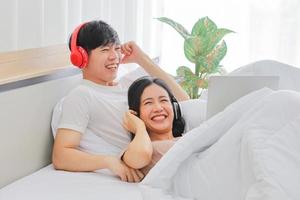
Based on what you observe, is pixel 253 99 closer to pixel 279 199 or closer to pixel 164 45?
pixel 279 199

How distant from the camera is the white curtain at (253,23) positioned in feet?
10.1

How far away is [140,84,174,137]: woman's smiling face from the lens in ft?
5.51

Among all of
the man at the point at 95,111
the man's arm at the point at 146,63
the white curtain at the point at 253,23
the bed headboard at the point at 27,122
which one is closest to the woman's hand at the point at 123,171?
the man at the point at 95,111

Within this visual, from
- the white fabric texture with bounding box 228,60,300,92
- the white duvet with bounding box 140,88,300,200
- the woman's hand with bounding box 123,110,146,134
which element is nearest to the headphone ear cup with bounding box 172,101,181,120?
the woman's hand with bounding box 123,110,146,134

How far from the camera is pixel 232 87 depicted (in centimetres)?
148

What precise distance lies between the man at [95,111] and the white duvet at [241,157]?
0.22 metres

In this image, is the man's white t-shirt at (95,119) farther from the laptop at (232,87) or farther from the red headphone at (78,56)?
the laptop at (232,87)

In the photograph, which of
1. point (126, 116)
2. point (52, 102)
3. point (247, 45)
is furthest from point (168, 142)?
point (247, 45)

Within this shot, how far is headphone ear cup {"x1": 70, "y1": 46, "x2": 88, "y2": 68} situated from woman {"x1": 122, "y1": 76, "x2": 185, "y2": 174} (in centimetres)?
20

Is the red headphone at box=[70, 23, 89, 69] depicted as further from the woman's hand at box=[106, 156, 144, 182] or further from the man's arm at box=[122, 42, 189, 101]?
the woman's hand at box=[106, 156, 144, 182]

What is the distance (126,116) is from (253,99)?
→ 1.46 ft

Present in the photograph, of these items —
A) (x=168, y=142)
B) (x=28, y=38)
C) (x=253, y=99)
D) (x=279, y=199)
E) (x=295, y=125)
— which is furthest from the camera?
(x=28, y=38)

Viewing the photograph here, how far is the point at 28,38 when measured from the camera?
2574 mm

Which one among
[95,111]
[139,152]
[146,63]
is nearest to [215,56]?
[146,63]
